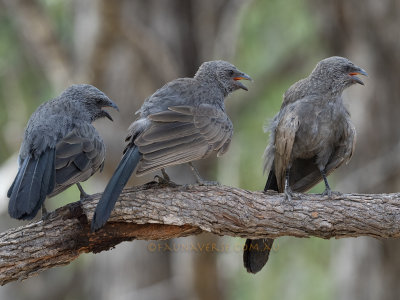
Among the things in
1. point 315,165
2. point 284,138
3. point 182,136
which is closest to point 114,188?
point 182,136

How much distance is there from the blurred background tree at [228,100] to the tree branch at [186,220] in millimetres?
3435

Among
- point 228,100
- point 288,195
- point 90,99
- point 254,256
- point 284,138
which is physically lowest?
point 254,256

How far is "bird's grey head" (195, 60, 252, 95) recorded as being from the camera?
5.82 m

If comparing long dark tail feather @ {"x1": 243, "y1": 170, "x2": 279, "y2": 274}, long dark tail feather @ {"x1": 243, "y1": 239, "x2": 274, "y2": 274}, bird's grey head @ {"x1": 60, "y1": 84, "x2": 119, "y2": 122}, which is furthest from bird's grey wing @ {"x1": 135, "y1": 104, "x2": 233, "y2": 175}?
long dark tail feather @ {"x1": 243, "y1": 239, "x2": 274, "y2": 274}

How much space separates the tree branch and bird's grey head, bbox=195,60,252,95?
49.3 inches

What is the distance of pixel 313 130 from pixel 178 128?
1.17m

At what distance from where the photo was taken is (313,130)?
5.34 m

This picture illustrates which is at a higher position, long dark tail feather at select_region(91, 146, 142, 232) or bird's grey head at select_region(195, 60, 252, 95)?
bird's grey head at select_region(195, 60, 252, 95)

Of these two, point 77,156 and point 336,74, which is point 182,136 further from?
point 336,74

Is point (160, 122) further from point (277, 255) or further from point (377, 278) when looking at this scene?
point (277, 255)

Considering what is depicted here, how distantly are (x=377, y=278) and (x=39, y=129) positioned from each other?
6.28 m

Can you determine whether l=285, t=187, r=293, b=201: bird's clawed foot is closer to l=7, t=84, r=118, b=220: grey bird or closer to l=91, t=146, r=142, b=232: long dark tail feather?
l=91, t=146, r=142, b=232: long dark tail feather

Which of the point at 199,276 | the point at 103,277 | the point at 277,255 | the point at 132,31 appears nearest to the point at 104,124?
the point at 132,31

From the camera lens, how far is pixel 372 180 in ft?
31.1
